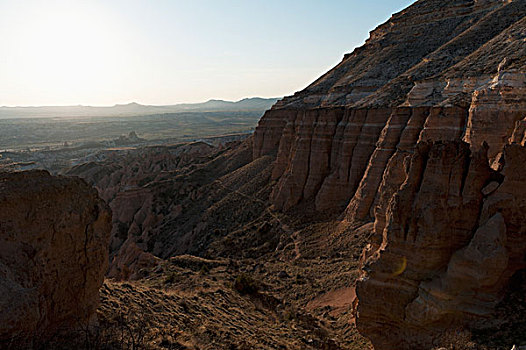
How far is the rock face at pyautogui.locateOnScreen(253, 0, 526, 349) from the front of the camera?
11062mm

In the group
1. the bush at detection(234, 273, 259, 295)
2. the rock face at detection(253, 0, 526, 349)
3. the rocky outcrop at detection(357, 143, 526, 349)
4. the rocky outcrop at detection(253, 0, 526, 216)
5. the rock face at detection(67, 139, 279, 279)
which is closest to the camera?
the rocky outcrop at detection(357, 143, 526, 349)

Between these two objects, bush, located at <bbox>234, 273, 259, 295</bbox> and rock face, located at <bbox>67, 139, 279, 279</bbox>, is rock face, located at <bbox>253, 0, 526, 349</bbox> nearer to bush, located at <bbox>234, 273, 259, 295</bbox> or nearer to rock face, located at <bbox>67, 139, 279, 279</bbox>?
rock face, located at <bbox>67, 139, 279, 279</bbox>

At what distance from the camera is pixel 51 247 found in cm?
1135

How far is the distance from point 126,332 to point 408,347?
921cm

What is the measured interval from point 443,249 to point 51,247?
12.3m

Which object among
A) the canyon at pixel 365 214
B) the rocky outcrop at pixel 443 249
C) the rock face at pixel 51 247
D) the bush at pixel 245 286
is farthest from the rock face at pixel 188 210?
the rocky outcrop at pixel 443 249

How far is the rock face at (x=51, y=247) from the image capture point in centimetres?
1003

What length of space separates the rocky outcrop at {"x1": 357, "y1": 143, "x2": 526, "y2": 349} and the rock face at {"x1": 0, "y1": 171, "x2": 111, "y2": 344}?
928cm

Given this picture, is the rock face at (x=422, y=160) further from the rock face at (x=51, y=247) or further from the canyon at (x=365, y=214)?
the rock face at (x=51, y=247)

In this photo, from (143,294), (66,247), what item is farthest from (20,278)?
(143,294)

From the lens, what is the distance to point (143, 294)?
55.7ft

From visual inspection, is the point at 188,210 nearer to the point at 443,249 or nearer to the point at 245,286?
the point at 245,286

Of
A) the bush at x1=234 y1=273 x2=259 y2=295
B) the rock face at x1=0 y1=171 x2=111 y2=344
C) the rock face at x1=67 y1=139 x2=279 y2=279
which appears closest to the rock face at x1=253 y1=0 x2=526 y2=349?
the rock face at x1=67 y1=139 x2=279 y2=279

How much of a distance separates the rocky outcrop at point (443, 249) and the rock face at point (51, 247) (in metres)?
9.28
